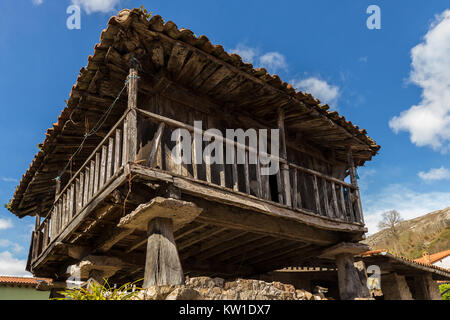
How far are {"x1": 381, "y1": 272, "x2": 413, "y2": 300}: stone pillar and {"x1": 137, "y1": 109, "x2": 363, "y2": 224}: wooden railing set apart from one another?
15.7 feet

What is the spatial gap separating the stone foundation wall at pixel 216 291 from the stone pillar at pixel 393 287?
7.90m

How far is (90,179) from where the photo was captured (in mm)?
5488

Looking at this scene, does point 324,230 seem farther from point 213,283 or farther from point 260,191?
point 213,283

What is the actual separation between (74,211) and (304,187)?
3736 millimetres

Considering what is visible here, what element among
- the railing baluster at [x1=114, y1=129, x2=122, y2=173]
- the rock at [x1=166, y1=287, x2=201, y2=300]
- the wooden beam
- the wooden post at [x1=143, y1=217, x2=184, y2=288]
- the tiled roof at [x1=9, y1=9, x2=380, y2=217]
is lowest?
the rock at [x1=166, y1=287, x2=201, y2=300]

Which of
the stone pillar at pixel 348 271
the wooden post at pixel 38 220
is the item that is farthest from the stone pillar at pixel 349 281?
the wooden post at pixel 38 220

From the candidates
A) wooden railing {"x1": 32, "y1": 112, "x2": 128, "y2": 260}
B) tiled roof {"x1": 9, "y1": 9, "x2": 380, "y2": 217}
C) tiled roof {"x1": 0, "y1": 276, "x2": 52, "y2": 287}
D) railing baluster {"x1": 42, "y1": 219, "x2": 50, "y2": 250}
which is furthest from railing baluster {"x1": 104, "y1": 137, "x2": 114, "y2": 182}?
tiled roof {"x1": 0, "y1": 276, "x2": 52, "y2": 287}

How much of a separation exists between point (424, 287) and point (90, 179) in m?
10.0

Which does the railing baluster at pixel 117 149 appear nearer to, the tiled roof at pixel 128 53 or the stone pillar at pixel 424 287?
the tiled roof at pixel 128 53

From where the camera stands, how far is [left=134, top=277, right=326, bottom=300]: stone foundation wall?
381 centimetres

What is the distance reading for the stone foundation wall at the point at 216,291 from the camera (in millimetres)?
3809

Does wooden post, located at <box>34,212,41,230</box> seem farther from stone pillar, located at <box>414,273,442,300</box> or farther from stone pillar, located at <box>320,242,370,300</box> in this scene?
stone pillar, located at <box>414,273,442,300</box>

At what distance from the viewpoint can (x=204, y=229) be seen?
19.4 ft
